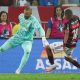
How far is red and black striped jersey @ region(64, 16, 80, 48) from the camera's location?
15762 mm

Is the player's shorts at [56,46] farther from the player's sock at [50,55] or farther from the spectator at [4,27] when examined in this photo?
the spectator at [4,27]

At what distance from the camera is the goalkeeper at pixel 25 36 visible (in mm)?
16156

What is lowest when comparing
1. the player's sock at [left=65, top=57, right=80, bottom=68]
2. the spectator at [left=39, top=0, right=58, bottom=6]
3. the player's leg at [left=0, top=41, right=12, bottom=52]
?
the player's sock at [left=65, top=57, right=80, bottom=68]

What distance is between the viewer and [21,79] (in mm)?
12414

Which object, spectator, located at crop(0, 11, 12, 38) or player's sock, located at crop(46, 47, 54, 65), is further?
spectator, located at crop(0, 11, 12, 38)

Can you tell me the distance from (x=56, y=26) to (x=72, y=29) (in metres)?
1.56

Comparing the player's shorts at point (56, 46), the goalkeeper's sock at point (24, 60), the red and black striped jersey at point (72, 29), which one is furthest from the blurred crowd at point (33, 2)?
the goalkeeper's sock at point (24, 60)

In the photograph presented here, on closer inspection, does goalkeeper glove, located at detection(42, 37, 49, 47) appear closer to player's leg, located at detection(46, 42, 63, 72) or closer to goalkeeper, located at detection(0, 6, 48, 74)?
player's leg, located at detection(46, 42, 63, 72)

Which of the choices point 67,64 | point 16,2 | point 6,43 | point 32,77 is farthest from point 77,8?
point 32,77

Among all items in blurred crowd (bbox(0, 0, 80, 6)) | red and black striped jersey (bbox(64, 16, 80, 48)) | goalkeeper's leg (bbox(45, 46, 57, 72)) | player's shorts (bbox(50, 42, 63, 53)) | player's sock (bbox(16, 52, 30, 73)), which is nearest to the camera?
red and black striped jersey (bbox(64, 16, 80, 48))

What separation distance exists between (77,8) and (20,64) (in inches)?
189

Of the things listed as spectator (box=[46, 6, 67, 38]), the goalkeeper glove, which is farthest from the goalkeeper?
spectator (box=[46, 6, 67, 38])

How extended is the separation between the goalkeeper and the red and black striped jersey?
907 millimetres

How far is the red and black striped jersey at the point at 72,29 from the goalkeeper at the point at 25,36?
91 cm
